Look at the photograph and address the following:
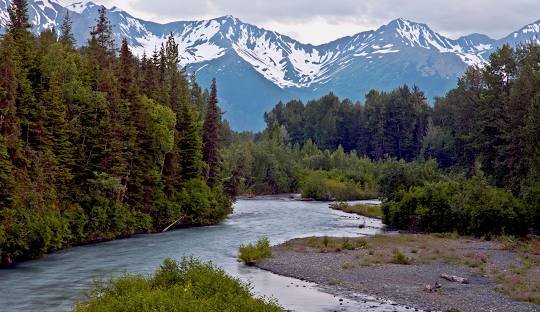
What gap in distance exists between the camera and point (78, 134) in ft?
201

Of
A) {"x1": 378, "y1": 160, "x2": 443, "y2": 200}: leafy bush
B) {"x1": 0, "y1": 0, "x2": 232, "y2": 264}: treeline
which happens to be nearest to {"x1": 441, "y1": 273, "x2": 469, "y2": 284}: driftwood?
{"x1": 0, "y1": 0, "x2": 232, "y2": 264}: treeline

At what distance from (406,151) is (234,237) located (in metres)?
126

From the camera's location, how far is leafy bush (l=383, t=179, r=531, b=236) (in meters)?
61.2

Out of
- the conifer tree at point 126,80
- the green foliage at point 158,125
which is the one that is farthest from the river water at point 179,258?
the conifer tree at point 126,80

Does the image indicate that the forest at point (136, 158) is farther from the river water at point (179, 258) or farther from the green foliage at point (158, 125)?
the river water at point (179, 258)

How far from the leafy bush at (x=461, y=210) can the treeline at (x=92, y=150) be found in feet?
81.6

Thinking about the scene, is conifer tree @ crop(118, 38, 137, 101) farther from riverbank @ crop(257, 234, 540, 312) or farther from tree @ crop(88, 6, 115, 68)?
riverbank @ crop(257, 234, 540, 312)

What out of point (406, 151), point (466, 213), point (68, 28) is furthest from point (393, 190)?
point (406, 151)

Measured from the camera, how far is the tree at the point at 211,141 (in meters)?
86.8

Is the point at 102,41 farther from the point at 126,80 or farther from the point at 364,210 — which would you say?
the point at 364,210

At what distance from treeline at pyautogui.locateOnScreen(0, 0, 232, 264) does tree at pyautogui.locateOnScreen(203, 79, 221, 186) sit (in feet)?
0.48

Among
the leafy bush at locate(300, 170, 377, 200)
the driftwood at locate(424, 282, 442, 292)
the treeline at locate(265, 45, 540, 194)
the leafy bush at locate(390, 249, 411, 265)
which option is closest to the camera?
the driftwood at locate(424, 282, 442, 292)

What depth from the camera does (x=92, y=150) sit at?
2495 inches

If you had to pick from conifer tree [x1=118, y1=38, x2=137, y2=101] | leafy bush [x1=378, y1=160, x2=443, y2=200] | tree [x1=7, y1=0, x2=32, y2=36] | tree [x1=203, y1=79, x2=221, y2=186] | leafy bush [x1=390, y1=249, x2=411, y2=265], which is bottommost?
leafy bush [x1=390, y1=249, x2=411, y2=265]
